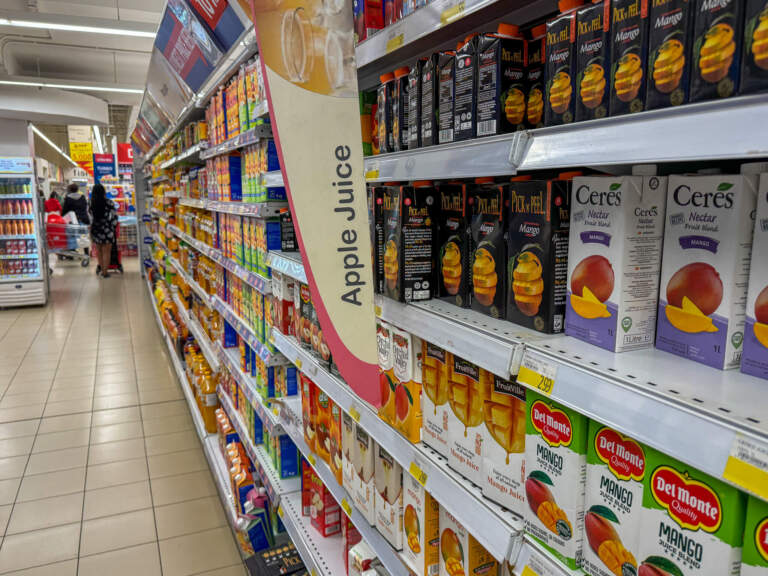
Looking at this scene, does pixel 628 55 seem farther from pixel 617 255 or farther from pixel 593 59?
pixel 617 255

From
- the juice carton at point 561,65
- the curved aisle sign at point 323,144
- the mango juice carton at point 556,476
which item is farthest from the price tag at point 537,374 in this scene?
the juice carton at point 561,65

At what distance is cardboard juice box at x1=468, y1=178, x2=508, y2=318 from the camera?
3.80ft

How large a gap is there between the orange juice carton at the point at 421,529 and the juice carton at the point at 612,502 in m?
0.51

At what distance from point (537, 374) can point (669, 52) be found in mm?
506

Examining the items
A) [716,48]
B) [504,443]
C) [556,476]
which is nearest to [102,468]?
[504,443]

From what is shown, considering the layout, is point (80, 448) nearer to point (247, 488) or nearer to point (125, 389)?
point (125, 389)

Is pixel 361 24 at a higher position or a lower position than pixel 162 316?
higher

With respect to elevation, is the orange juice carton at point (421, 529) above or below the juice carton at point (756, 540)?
below

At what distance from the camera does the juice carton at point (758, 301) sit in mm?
772

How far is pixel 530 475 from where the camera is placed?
1.05m

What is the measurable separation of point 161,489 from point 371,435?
2502 millimetres

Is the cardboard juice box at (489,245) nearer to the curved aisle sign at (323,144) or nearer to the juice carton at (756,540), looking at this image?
the curved aisle sign at (323,144)

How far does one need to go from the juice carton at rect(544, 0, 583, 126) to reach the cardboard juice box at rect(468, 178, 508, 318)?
0.23m

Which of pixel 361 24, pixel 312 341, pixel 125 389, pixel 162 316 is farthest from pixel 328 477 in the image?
pixel 162 316
